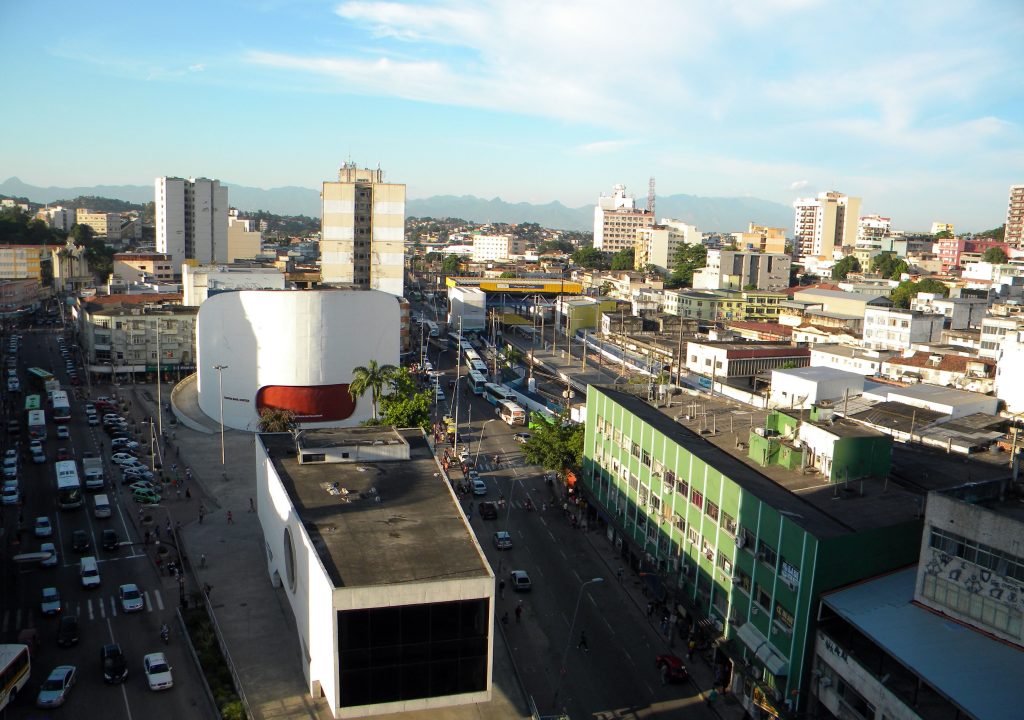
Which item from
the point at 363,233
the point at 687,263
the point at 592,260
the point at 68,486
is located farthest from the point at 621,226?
the point at 68,486

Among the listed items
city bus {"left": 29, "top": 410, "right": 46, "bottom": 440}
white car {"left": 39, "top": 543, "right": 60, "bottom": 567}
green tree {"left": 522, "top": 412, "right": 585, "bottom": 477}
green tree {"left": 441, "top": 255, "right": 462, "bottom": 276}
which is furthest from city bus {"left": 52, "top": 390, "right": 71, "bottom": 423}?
green tree {"left": 441, "top": 255, "right": 462, "bottom": 276}

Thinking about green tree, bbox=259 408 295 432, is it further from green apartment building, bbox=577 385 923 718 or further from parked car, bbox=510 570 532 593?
green apartment building, bbox=577 385 923 718

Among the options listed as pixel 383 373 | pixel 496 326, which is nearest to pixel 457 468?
pixel 383 373

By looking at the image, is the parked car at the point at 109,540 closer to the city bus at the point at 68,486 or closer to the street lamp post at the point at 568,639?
the city bus at the point at 68,486

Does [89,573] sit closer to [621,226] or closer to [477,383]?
[477,383]

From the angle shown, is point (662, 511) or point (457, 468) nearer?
point (662, 511)

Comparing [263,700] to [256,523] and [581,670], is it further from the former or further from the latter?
[256,523]
